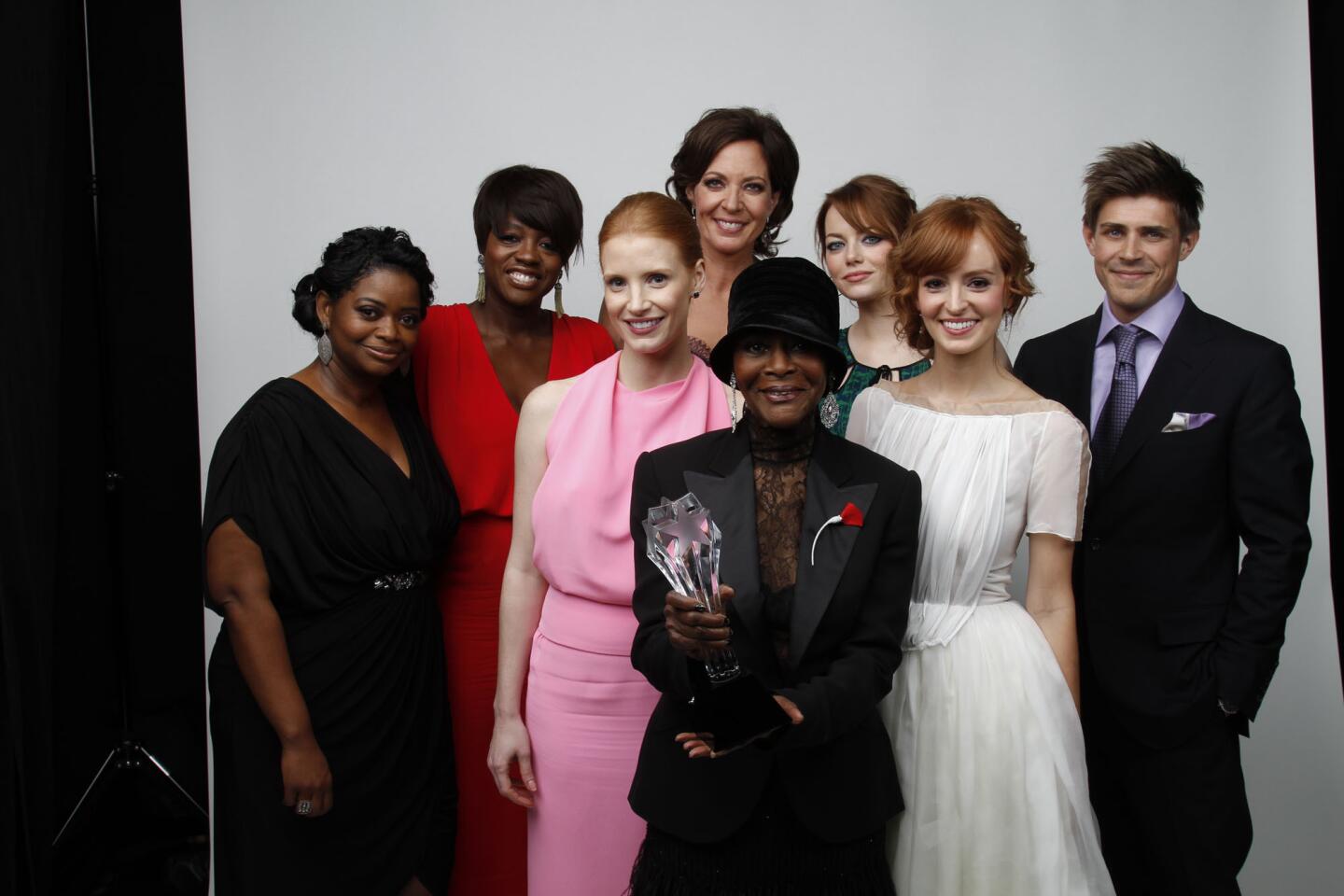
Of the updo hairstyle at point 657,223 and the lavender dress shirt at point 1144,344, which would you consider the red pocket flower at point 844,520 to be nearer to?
the updo hairstyle at point 657,223

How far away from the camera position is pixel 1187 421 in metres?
3.00

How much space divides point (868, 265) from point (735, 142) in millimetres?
524

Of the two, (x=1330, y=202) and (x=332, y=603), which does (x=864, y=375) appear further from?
(x=332, y=603)

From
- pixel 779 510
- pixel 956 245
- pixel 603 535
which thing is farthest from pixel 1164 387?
pixel 603 535

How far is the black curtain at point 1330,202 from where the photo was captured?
2893 millimetres

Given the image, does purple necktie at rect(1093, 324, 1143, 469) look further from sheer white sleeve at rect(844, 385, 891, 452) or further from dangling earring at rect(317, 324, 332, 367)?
dangling earring at rect(317, 324, 332, 367)

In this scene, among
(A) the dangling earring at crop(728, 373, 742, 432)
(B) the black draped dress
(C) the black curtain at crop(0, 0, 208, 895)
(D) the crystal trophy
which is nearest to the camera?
(D) the crystal trophy

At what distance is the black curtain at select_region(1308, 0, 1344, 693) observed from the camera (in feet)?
9.49

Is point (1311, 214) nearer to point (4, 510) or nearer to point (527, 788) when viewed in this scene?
point (527, 788)

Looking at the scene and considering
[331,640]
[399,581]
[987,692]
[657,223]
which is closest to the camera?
[987,692]

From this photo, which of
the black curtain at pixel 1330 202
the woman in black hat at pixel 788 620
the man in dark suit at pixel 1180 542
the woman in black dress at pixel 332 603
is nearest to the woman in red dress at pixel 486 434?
the woman in black dress at pixel 332 603

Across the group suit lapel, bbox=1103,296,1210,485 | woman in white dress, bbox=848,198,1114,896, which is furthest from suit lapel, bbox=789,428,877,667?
suit lapel, bbox=1103,296,1210,485

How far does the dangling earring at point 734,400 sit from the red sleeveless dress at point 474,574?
0.75 meters

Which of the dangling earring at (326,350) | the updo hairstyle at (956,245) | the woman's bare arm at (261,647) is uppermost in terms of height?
the updo hairstyle at (956,245)
